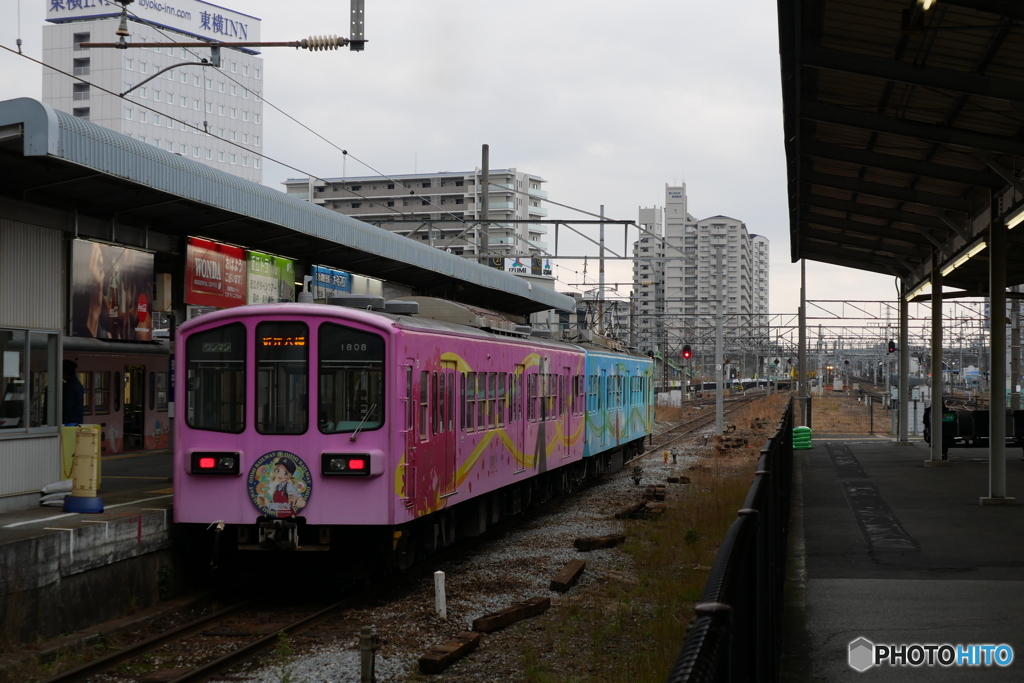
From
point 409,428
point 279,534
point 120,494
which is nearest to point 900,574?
point 409,428

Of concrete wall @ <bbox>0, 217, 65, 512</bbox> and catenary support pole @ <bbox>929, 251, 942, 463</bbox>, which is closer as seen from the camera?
concrete wall @ <bbox>0, 217, 65, 512</bbox>

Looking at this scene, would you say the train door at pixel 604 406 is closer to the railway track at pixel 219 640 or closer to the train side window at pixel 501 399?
the train side window at pixel 501 399

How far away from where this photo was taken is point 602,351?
69.2ft

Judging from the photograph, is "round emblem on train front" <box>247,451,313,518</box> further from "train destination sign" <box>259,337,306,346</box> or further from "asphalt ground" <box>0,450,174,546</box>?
"asphalt ground" <box>0,450,174,546</box>

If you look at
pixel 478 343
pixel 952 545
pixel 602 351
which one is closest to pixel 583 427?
pixel 602 351

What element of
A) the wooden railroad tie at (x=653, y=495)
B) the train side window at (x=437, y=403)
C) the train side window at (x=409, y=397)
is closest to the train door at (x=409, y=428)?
the train side window at (x=409, y=397)

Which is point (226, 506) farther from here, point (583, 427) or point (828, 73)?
point (583, 427)

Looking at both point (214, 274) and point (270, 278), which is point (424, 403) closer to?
point (214, 274)

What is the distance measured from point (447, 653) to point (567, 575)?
322cm

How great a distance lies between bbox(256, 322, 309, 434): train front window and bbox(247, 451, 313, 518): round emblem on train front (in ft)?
0.88

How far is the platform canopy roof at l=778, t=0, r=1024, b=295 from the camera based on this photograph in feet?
32.8

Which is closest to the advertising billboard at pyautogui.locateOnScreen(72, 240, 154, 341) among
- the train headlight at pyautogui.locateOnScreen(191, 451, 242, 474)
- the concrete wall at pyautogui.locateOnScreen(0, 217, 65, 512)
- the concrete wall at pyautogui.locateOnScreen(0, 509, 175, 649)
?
the concrete wall at pyautogui.locateOnScreen(0, 217, 65, 512)

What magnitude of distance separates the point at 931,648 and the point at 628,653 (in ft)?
7.04

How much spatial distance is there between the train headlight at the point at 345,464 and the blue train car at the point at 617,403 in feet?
32.9
